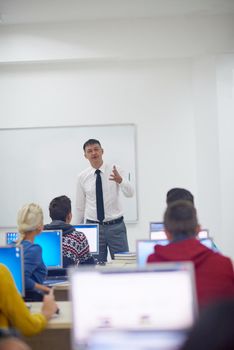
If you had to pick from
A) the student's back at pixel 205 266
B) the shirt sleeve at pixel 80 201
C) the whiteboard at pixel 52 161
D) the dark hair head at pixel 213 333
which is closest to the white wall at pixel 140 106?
the whiteboard at pixel 52 161

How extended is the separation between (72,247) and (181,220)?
1967 mm

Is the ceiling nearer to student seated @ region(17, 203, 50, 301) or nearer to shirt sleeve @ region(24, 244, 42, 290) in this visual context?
student seated @ region(17, 203, 50, 301)

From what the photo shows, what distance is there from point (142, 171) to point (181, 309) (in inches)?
200

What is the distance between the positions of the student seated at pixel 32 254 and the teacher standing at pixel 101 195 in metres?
2.26

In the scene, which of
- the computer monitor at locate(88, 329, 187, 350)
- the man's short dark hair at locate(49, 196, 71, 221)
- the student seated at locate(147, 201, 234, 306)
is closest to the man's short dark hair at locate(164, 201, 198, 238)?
the student seated at locate(147, 201, 234, 306)

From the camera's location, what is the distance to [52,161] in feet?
23.5

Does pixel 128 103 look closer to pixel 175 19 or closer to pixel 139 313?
pixel 175 19

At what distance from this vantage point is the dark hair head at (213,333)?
0.84 metres

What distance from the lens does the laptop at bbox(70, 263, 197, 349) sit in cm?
213

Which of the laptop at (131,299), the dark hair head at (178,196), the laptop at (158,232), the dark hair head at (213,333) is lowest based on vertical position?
the laptop at (131,299)

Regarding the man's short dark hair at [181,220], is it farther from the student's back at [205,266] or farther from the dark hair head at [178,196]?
the dark hair head at [178,196]

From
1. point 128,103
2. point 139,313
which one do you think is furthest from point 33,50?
point 139,313

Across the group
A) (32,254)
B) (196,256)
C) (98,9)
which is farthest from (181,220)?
(98,9)

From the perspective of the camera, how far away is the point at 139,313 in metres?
2.14
